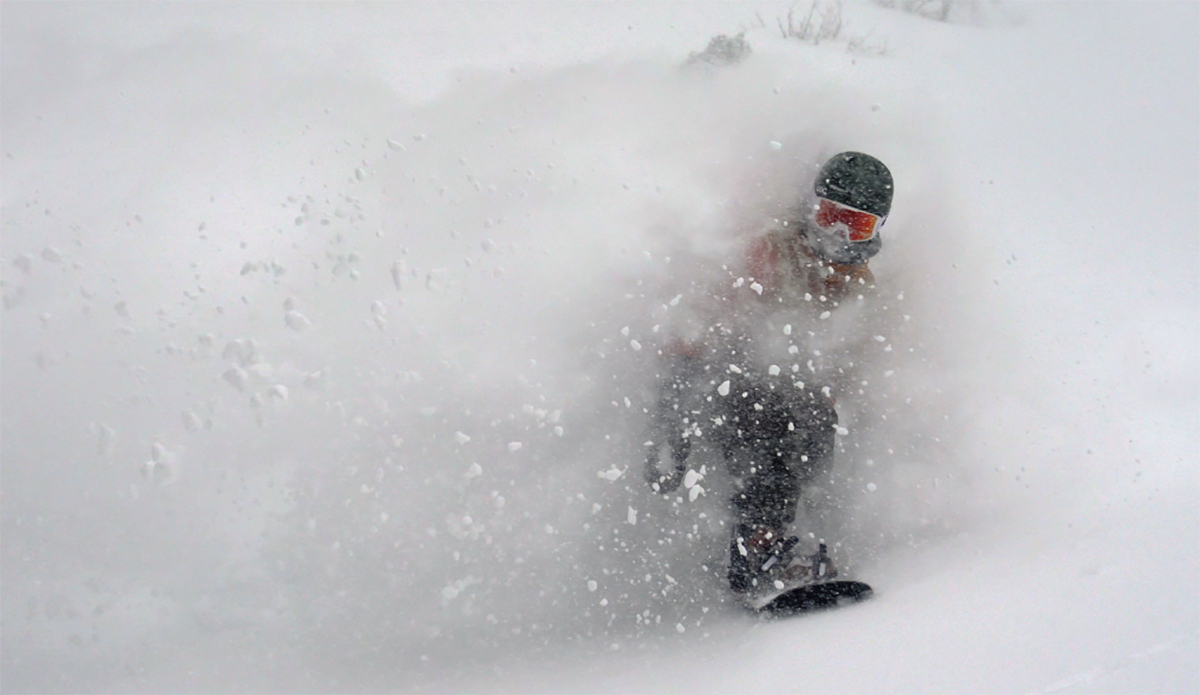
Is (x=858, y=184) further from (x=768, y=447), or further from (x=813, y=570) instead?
(x=813, y=570)

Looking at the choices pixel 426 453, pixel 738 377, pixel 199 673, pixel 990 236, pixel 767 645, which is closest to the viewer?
pixel 199 673

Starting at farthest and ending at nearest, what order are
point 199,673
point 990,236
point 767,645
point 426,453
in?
point 990,236 → point 426,453 → point 767,645 → point 199,673

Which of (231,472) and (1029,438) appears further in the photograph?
(1029,438)

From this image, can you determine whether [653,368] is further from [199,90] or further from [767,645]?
[199,90]

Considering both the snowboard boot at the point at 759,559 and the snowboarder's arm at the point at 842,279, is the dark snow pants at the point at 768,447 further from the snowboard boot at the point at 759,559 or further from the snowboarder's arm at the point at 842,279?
the snowboarder's arm at the point at 842,279

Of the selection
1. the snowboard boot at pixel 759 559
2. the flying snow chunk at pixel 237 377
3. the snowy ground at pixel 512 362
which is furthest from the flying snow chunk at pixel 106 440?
the snowboard boot at pixel 759 559

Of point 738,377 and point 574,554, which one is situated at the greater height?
point 738,377

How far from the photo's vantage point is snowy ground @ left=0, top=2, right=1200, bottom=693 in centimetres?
232

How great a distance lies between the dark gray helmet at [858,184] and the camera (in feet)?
8.73

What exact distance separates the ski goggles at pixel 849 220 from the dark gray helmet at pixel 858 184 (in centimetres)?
2

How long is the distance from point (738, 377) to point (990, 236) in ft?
4.99

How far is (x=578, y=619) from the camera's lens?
2656 mm

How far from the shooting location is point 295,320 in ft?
8.34

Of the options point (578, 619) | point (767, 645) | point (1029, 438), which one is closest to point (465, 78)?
point (578, 619)
